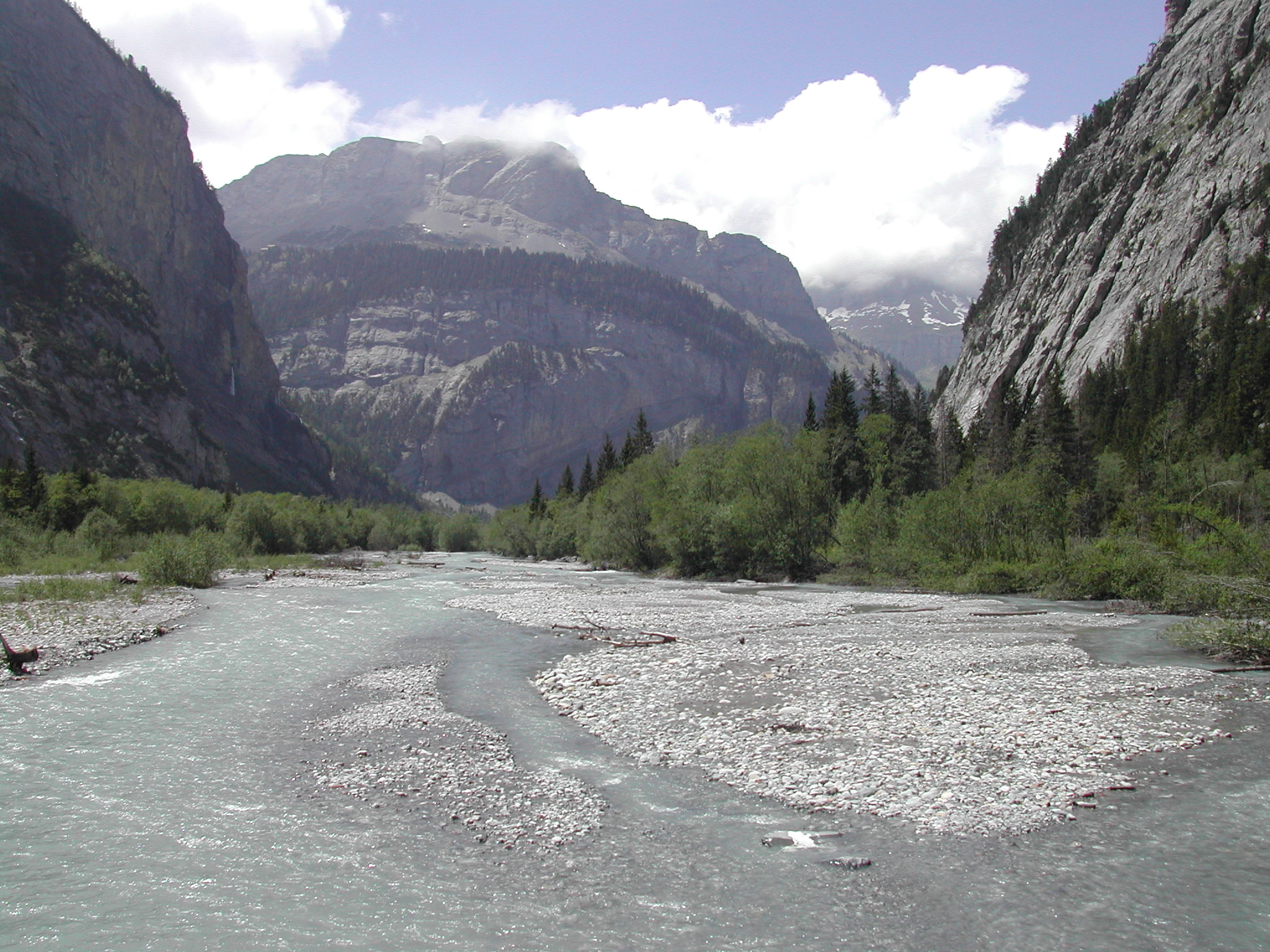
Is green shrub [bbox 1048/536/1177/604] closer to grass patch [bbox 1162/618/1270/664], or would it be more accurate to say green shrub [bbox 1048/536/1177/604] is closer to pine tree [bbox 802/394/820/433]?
grass patch [bbox 1162/618/1270/664]

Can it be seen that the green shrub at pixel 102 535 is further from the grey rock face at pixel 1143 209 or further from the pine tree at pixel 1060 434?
the grey rock face at pixel 1143 209

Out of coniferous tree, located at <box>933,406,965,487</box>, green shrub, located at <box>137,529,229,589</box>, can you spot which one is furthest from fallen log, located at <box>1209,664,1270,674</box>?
coniferous tree, located at <box>933,406,965,487</box>

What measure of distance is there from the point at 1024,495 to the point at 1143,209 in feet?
304

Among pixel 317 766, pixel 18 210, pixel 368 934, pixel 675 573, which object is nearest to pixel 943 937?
pixel 368 934

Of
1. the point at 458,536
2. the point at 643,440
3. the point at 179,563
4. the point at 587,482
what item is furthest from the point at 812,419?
the point at 458,536

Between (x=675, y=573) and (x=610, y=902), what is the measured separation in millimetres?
57098

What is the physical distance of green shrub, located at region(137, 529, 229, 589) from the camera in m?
45.4

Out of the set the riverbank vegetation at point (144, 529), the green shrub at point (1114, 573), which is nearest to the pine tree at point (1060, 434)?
the green shrub at point (1114, 573)

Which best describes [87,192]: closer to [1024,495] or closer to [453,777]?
[1024,495]

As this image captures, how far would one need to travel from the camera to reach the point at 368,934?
764 centimetres

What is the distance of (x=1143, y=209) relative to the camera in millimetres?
113000

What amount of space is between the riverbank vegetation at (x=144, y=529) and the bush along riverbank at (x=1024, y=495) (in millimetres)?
33416

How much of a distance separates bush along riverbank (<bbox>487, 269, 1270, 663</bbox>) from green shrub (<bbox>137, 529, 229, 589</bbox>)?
33310 mm

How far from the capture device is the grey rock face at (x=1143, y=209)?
95.7 m
